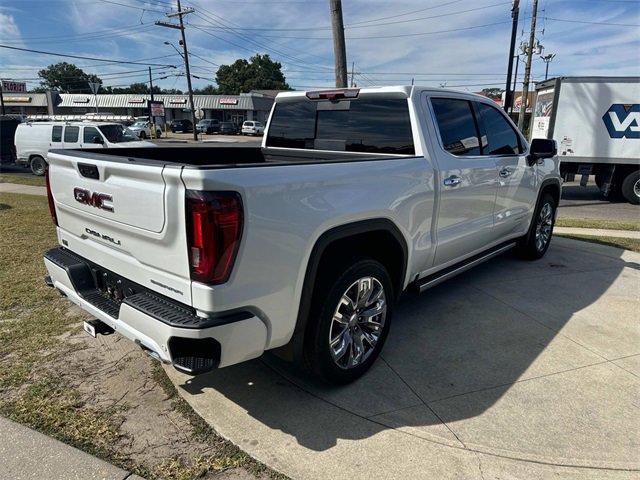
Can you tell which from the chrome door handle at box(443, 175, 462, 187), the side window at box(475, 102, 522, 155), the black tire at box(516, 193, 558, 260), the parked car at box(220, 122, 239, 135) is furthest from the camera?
the parked car at box(220, 122, 239, 135)

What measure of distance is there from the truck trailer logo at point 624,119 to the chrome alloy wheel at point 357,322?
12.1 m

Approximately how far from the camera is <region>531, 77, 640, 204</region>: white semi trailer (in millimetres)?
12219

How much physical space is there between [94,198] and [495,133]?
363 cm

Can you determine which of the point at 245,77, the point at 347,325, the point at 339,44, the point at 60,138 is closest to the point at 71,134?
the point at 60,138

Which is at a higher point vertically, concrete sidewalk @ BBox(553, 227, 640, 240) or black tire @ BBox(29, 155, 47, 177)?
black tire @ BBox(29, 155, 47, 177)

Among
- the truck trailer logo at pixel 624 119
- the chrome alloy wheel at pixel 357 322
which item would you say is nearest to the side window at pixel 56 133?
the chrome alloy wheel at pixel 357 322

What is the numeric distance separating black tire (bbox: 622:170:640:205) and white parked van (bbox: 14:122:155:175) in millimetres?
14195

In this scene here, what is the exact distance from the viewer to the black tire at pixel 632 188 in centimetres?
1248

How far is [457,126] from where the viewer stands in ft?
12.9

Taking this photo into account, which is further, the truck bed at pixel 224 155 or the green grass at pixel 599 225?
the green grass at pixel 599 225

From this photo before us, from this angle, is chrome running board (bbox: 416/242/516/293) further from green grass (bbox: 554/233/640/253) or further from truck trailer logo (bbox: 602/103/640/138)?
truck trailer logo (bbox: 602/103/640/138)

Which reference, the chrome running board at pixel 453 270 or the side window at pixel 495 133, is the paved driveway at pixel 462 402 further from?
the side window at pixel 495 133

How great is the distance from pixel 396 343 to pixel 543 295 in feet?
6.50

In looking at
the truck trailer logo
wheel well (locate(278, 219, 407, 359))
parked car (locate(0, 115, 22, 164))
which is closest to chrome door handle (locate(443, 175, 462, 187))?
wheel well (locate(278, 219, 407, 359))
